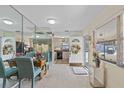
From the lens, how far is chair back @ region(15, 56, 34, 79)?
3973mm

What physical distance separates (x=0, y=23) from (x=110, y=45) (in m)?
3.01

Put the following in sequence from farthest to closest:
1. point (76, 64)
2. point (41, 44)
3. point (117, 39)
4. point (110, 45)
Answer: point (76, 64) < point (41, 44) < point (110, 45) < point (117, 39)

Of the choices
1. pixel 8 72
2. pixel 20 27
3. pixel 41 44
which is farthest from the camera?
pixel 41 44

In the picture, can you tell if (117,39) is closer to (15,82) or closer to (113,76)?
(113,76)

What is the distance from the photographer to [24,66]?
4.04 metres

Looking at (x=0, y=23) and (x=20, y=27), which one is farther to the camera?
(x=20, y=27)

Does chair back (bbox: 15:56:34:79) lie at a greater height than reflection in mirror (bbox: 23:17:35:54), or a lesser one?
lesser

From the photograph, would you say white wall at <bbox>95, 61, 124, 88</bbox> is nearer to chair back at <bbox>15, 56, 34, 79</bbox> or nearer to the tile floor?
the tile floor

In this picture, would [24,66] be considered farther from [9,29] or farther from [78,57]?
[78,57]

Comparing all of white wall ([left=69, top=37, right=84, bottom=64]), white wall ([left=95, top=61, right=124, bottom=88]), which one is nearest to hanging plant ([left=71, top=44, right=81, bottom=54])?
white wall ([left=69, top=37, right=84, bottom=64])

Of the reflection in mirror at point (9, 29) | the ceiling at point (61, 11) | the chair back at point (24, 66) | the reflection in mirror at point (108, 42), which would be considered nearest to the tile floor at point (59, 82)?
the chair back at point (24, 66)

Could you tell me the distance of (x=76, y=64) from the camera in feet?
30.4

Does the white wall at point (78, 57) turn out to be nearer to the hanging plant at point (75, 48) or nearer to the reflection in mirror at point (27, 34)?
the hanging plant at point (75, 48)
